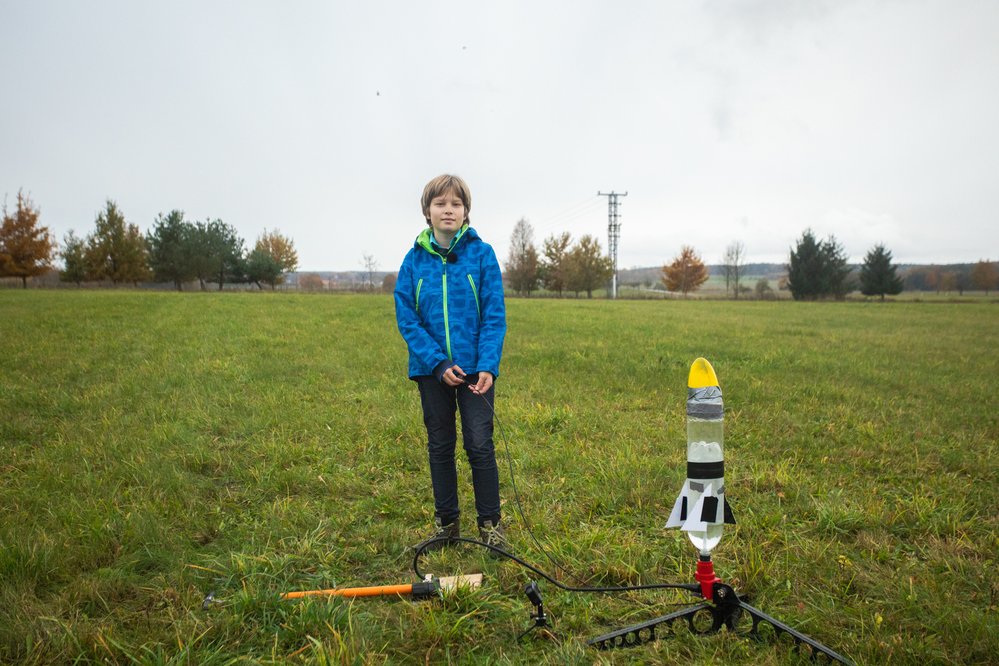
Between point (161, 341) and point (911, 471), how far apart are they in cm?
1355

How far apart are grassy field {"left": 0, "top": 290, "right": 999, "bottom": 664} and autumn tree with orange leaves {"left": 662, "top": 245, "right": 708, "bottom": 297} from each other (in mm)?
64620

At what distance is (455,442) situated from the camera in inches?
136

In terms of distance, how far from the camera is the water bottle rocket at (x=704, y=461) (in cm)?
221

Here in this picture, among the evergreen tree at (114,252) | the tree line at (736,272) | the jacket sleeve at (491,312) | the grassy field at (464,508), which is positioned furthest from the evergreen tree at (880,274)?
the evergreen tree at (114,252)

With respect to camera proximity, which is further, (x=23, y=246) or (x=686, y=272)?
(x=686, y=272)

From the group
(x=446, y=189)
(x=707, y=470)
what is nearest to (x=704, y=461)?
(x=707, y=470)

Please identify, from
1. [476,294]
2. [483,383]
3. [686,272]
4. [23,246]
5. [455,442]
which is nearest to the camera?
[483,383]

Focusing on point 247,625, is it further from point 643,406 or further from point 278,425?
point 643,406

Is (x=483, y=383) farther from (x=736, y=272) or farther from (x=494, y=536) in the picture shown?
(x=736, y=272)

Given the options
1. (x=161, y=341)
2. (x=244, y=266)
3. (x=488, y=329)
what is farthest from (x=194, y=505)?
(x=244, y=266)

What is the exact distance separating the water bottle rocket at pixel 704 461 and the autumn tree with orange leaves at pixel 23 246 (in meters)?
55.8

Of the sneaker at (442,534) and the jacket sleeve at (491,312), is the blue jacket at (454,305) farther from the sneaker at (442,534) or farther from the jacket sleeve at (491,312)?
the sneaker at (442,534)

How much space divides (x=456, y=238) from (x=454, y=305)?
422 millimetres

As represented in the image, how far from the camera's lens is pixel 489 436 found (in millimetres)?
3408
